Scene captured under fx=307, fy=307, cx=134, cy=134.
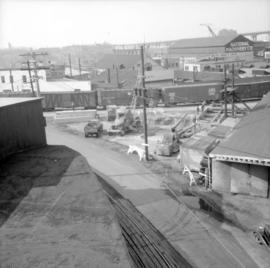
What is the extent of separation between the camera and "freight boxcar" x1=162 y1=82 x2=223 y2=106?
124ft

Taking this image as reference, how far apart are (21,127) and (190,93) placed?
30.7 m

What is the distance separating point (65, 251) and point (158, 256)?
356 centimetres

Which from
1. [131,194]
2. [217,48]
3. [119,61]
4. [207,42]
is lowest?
[131,194]

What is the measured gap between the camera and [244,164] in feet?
43.5

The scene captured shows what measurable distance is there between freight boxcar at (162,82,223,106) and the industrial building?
76.7ft

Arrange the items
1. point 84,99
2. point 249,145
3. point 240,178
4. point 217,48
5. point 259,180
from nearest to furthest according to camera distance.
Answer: point 259,180, point 249,145, point 240,178, point 84,99, point 217,48

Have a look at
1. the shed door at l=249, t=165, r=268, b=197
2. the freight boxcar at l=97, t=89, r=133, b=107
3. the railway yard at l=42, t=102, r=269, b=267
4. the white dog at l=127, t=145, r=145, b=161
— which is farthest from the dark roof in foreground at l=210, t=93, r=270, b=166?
the freight boxcar at l=97, t=89, r=133, b=107

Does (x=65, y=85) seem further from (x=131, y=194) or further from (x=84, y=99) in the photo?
(x=131, y=194)

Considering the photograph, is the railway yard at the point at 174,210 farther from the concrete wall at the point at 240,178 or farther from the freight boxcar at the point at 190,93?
the freight boxcar at the point at 190,93

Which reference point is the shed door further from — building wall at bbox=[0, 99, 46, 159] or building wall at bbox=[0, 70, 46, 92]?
building wall at bbox=[0, 70, 46, 92]

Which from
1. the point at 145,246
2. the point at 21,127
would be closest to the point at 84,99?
the point at 21,127

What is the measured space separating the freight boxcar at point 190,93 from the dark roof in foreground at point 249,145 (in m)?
21.7

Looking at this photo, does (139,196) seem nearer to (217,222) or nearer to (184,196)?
(184,196)

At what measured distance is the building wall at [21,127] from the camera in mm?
8961
